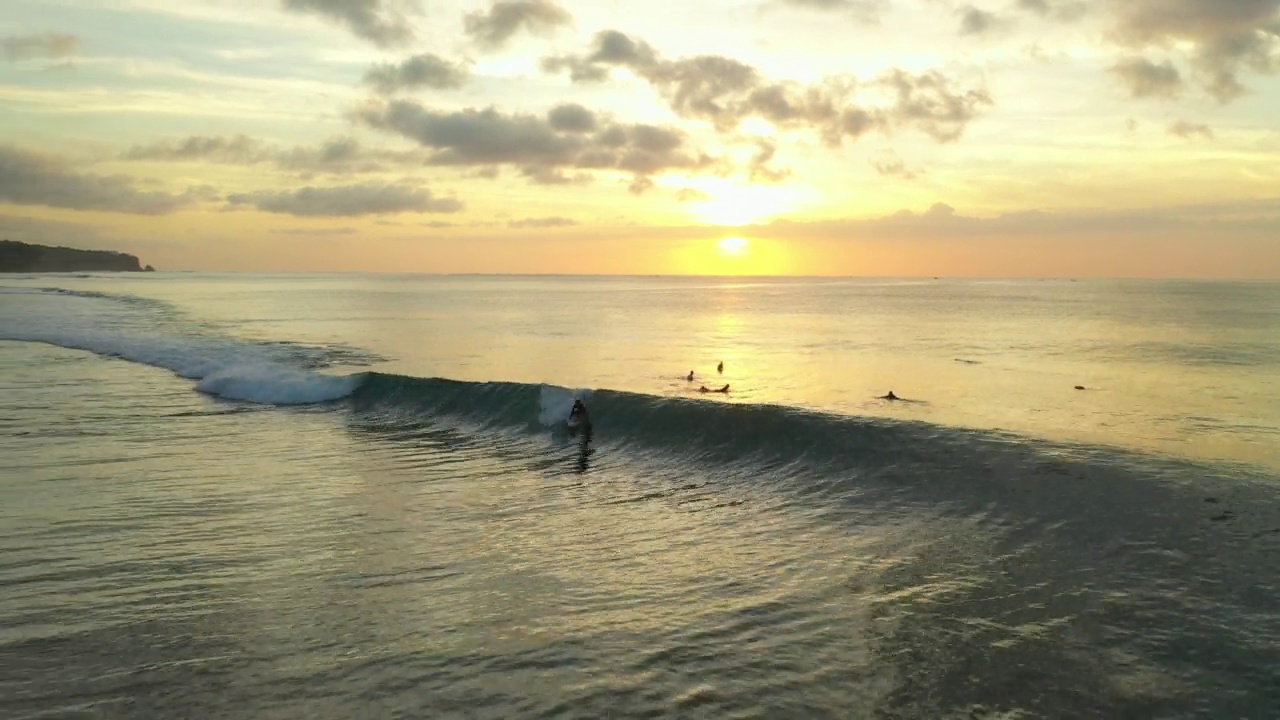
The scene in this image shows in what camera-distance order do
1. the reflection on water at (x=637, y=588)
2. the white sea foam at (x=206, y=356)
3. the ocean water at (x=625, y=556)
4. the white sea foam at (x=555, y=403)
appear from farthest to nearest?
1. the white sea foam at (x=206, y=356)
2. the white sea foam at (x=555, y=403)
3. the ocean water at (x=625, y=556)
4. the reflection on water at (x=637, y=588)

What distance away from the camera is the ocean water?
24.7 ft

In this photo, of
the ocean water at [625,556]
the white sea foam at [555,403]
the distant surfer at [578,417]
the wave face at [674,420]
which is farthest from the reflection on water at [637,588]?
the white sea foam at [555,403]

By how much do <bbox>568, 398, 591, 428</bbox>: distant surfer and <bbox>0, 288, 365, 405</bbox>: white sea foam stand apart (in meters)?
10.1

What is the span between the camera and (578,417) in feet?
72.2

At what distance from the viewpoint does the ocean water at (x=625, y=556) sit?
7.54 m

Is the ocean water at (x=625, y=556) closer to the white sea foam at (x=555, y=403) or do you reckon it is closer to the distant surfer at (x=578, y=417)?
the white sea foam at (x=555, y=403)

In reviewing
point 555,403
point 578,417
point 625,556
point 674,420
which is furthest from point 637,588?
point 555,403

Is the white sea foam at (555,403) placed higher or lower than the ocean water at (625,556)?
higher

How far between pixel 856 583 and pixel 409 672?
5597 mm

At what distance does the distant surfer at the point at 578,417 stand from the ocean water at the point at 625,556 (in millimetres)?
803

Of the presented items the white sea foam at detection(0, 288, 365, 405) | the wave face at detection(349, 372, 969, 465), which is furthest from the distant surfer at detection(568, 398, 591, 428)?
the white sea foam at detection(0, 288, 365, 405)

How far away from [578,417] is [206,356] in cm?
2423

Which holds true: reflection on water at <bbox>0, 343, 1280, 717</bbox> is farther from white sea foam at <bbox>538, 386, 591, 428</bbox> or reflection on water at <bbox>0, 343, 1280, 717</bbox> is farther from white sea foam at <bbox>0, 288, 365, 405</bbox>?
white sea foam at <bbox>0, 288, 365, 405</bbox>

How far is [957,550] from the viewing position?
11461mm
